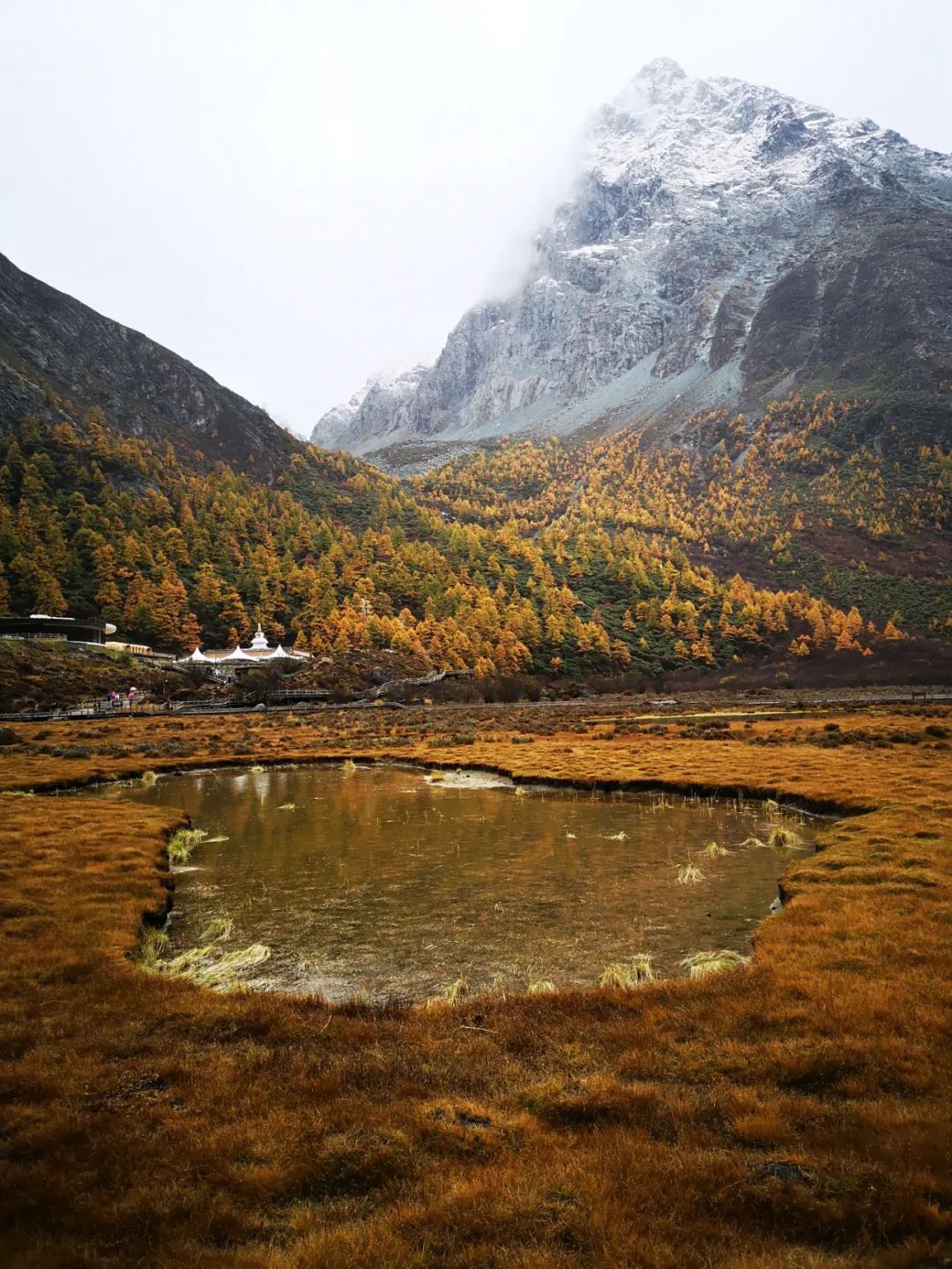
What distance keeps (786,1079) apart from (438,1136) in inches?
162

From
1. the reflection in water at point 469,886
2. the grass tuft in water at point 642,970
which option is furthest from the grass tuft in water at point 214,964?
the grass tuft in water at point 642,970

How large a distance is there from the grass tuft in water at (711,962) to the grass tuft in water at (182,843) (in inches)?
642

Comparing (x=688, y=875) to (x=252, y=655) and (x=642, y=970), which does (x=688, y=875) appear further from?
(x=252, y=655)

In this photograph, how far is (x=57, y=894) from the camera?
1533 centimetres

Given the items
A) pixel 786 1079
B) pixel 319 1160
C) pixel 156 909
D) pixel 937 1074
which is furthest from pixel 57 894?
pixel 937 1074

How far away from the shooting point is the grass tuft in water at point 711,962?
11.0m

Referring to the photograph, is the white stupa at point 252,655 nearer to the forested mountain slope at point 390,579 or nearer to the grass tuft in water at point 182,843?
the forested mountain slope at point 390,579

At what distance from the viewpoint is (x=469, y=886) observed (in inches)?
698

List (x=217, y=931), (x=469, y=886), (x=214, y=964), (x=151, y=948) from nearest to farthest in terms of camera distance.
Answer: (x=214, y=964)
(x=151, y=948)
(x=217, y=931)
(x=469, y=886)

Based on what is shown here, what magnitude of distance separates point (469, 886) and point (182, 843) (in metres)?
11.4

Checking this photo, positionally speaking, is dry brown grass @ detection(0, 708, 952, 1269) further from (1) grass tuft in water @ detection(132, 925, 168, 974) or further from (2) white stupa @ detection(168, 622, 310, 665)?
(2) white stupa @ detection(168, 622, 310, 665)

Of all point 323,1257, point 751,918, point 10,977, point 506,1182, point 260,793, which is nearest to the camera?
point 323,1257

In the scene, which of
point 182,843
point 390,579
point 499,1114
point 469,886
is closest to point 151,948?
point 469,886

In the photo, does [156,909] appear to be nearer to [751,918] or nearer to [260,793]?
[751,918]
